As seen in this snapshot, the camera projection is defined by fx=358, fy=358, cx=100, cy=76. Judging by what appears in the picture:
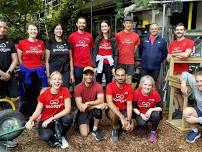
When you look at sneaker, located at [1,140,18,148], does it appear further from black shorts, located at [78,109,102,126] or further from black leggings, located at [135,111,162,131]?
black leggings, located at [135,111,162,131]

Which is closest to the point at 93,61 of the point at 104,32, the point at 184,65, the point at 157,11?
the point at 104,32

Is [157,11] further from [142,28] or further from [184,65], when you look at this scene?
[184,65]

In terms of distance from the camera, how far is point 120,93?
5.77 metres

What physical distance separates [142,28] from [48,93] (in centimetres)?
470

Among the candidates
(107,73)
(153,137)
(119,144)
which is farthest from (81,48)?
(153,137)

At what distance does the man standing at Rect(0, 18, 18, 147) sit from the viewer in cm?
581

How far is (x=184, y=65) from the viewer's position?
6.48m

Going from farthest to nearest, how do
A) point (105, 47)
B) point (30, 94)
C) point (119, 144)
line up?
point (105, 47)
point (30, 94)
point (119, 144)

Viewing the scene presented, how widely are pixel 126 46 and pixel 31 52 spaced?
5.73 feet

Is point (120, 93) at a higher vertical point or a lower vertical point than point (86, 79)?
lower

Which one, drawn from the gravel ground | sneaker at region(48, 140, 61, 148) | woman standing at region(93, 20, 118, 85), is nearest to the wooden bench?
the gravel ground

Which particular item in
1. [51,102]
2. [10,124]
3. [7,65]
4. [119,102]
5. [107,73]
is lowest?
[10,124]

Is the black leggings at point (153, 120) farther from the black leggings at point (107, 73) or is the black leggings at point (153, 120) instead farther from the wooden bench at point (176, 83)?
the black leggings at point (107, 73)

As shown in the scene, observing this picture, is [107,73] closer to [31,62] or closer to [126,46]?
[126,46]
